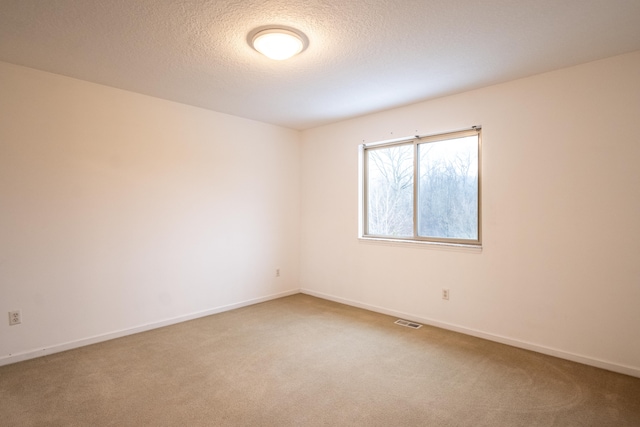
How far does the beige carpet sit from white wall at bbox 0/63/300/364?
1.32 feet

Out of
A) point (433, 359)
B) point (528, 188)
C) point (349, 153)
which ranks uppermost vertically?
point (349, 153)

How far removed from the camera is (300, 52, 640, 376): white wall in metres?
2.55

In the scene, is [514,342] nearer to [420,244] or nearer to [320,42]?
[420,244]

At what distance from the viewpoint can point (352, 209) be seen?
14.5 ft

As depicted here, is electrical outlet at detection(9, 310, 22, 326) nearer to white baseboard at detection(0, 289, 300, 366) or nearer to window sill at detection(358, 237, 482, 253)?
white baseboard at detection(0, 289, 300, 366)

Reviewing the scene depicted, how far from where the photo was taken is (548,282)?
9.45 feet

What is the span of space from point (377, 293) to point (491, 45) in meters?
2.86

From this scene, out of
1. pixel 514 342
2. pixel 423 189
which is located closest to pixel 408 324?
pixel 514 342

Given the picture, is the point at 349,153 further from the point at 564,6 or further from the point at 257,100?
the point at 564,6

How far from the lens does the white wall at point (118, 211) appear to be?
9.16 ft

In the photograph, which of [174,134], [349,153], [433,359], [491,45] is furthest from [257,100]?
[433,359]

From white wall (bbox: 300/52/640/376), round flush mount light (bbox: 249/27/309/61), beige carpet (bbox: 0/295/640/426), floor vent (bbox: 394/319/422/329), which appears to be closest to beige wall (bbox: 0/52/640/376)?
white wall (bbox: 300/52/640/376)

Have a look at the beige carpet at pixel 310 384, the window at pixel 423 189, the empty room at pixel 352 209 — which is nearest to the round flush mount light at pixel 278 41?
the empty room at pixel 352 209

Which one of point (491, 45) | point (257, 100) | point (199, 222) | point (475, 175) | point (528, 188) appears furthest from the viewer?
point (199, 222)
